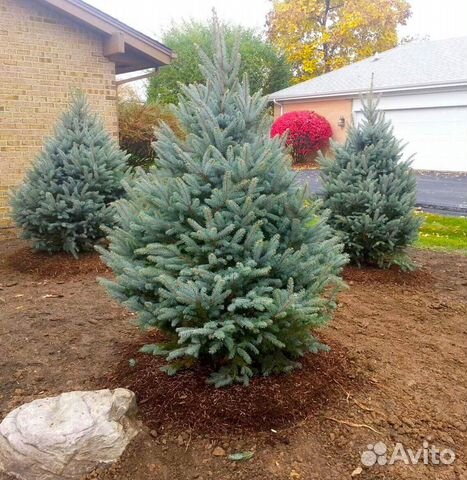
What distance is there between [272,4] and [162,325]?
34.3 meters

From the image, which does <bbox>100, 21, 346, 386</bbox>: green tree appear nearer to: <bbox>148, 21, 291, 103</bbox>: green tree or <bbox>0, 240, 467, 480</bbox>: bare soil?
<bbox>0, 240, 467, 480</bbox>: bare soil

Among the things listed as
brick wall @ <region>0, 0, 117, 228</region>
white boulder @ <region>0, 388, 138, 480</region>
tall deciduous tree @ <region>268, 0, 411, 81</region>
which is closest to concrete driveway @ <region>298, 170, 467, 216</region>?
brick wall @ <region>0, 0, 117, 228</region>

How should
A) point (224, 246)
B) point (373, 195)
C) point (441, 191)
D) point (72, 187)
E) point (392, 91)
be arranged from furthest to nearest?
point (392, 91) < point (441, 191) < point (72, 187) < point (373, 195) < point (224, 246)

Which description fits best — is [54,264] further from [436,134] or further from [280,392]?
[436,134]

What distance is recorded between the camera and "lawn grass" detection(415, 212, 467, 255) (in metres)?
7.91

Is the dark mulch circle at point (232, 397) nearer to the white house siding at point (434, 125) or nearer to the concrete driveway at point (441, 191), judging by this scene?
the concrete driveway at point (441, 191)

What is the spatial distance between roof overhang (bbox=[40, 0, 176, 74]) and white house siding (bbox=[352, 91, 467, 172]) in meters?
11.8

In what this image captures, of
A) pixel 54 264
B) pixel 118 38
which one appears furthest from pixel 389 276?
pixel 118 38

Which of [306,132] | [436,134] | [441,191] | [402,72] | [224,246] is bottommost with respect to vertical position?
[441,191]

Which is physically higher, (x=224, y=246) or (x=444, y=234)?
(x=224, y=246)

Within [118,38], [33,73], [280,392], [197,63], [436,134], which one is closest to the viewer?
[280,392]

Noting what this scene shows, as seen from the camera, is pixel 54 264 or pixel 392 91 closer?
pixel 54 264

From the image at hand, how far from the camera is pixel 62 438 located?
8.32 feet

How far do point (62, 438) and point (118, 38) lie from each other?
789 centimetres
